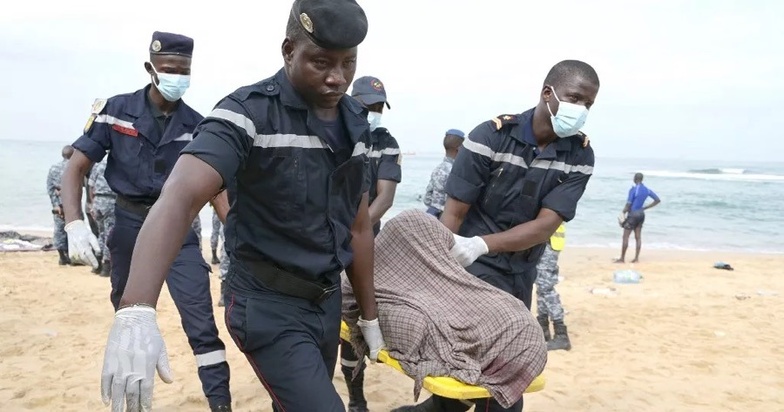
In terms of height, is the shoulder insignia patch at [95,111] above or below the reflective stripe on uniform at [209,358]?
above

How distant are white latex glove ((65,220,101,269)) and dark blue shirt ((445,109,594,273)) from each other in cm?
185

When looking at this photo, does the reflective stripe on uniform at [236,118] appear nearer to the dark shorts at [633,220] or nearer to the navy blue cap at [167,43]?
the navy blue cap at [167,43]

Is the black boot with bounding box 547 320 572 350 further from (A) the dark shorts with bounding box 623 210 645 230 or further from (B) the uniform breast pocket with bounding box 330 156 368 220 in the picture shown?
(A) the dark shorts with bounding box 623 210 645 230

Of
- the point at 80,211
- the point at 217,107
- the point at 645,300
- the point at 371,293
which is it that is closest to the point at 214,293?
the point at 80,211

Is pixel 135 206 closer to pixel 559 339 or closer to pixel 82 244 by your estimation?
pixel 82 244

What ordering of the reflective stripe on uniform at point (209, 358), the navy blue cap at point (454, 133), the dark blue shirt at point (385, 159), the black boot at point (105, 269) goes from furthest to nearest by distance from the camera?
the black boot at point (105, 269) < the navy blue cap at point (454, 133) < the dark blue shirt at point (385, 159) < the reflective stripe on uniform at point (209, 358)

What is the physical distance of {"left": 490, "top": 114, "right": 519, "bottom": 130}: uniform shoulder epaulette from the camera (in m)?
3.51

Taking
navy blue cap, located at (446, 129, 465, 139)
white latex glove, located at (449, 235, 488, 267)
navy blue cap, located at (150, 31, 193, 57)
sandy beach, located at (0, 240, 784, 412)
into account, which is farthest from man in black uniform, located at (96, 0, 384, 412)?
navy blue cap, located at (446, 129, 465, 139)

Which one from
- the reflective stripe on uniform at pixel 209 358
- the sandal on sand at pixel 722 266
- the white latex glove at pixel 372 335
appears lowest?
the sandal on sand at pixel 722 266

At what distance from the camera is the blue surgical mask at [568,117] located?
3527 millimetres

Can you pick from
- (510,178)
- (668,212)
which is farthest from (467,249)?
(668,212)

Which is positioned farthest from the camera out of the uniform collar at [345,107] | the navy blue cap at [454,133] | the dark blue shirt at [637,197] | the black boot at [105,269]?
the dark blue shirt at [637,197]

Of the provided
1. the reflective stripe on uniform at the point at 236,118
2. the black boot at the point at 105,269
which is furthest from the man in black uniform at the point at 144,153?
the black boot at the point at 105,269

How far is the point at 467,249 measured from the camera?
10.6ft
